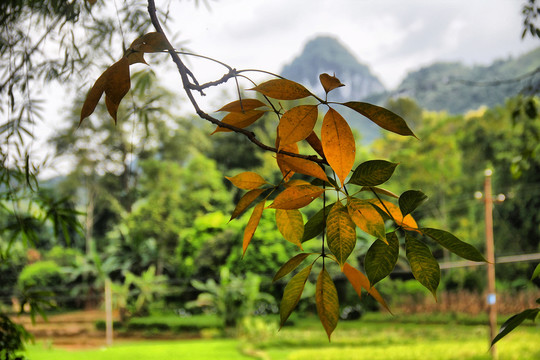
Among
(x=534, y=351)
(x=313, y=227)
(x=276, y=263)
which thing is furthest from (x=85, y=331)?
(x=313, y=227)

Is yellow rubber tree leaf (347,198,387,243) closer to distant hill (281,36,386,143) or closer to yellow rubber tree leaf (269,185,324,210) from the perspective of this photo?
yellow rubber tree leaf (269,185,324,210)

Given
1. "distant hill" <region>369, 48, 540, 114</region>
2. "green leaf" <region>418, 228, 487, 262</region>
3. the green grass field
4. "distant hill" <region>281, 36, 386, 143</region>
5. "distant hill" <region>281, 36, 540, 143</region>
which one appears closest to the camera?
"green leaf" <region>418, 228, 487, 262</region>

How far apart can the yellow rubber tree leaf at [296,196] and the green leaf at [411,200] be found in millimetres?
31

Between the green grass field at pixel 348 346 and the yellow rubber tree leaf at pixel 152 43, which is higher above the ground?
the yellow rubber tree leaf at pixel 152 43

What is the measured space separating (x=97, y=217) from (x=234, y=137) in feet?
9.39

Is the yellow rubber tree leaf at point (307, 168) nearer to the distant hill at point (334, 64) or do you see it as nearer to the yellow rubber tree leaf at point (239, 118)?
the yellow rubber tree leaf at point (239, 118)

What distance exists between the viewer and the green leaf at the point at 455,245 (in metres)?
0.17

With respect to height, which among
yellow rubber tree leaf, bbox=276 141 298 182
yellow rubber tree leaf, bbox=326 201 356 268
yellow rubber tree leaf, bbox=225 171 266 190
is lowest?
yellow rubber tree leaf, bbox=326 201 356 268

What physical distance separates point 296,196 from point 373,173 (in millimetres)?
30

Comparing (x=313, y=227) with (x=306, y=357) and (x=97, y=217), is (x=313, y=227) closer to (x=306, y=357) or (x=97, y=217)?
(x=306, y=357)

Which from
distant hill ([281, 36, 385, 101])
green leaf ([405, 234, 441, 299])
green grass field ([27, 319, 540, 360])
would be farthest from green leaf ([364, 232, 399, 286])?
distant hill ([281, 36, 385, 101])

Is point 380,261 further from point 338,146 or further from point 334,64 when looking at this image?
point 334,64

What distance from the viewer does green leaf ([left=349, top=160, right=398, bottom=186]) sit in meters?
0.18

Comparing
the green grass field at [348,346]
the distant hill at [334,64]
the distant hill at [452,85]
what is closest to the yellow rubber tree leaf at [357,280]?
the green grass field at [348,346]
